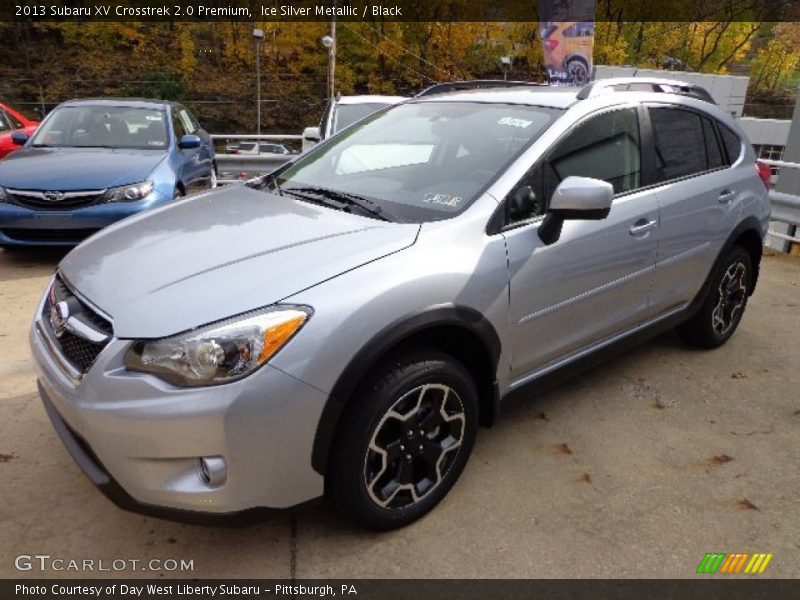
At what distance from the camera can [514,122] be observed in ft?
10.1

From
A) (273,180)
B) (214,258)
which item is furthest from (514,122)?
(214,258)

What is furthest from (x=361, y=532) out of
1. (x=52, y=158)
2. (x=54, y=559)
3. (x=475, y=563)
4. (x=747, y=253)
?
(x=52, y=158)

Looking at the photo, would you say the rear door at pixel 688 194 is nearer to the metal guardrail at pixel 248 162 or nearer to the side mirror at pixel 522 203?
the side mirror at pixel 522 203

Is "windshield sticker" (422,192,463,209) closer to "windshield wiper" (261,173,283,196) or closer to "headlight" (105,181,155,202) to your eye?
"windshield wiper" (261,173,283,196)

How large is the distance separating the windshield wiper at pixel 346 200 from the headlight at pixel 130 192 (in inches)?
118

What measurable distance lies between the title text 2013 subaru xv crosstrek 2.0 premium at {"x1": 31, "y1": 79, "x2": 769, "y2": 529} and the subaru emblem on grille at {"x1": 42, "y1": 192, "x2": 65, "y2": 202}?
2857 mm

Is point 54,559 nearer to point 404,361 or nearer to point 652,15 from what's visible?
point 404,361

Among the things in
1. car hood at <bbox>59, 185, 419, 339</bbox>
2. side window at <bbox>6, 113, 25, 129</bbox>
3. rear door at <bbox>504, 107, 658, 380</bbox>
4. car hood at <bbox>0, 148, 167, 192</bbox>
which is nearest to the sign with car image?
car hood at <bbox>0, 148, 167, 192</bbox>

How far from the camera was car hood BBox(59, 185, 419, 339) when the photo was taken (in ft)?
6.91

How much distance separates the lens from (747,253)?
4277 millimetres

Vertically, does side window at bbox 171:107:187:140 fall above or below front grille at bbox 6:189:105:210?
above

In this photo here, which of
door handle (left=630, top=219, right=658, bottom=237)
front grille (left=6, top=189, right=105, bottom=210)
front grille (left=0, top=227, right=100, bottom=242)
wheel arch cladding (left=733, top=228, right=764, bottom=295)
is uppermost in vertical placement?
door handle (left=630, top=219, right=658, bottom=237)

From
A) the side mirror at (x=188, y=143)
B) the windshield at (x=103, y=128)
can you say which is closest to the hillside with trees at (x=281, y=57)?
the windshield at (x=103, y=128)
